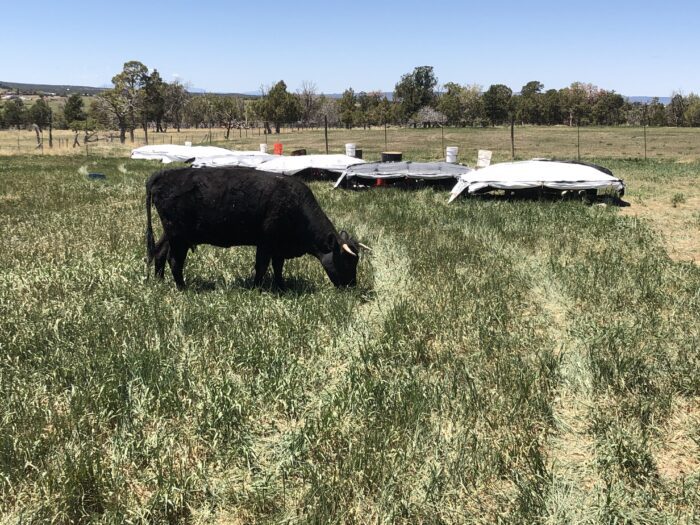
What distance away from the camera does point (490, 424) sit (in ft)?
14.4

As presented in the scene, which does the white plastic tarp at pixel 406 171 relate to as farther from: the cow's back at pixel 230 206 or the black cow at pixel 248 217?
the cow's back at pixel 230 206

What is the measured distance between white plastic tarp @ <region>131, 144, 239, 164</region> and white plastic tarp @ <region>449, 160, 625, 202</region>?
1666 centimetres

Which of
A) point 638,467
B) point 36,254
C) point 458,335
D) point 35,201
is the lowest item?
point 638,467

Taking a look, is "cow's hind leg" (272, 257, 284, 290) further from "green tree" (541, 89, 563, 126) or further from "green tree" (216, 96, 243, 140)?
"green tree" (541, 89, 563, 126)

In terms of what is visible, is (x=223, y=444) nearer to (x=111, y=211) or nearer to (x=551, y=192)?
(x=111, y=211)

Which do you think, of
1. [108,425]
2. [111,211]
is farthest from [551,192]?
[108,425]

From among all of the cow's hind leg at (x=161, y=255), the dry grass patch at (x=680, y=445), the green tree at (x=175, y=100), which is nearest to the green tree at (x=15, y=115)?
the green tree at (x=175, y=100)

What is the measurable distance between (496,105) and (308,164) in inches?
3506

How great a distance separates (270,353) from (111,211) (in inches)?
442

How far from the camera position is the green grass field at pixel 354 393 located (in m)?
3.55

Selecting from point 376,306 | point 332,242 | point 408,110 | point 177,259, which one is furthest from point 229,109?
point 376,306

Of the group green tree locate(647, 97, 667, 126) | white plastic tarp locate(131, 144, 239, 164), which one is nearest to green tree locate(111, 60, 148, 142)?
white plastic tarp locate(131, 144, 239, 164)

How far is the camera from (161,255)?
8195 millimetres

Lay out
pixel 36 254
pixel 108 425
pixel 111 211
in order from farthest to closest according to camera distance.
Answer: pixel 111 211
pixel 36 254
pixel 108 425
